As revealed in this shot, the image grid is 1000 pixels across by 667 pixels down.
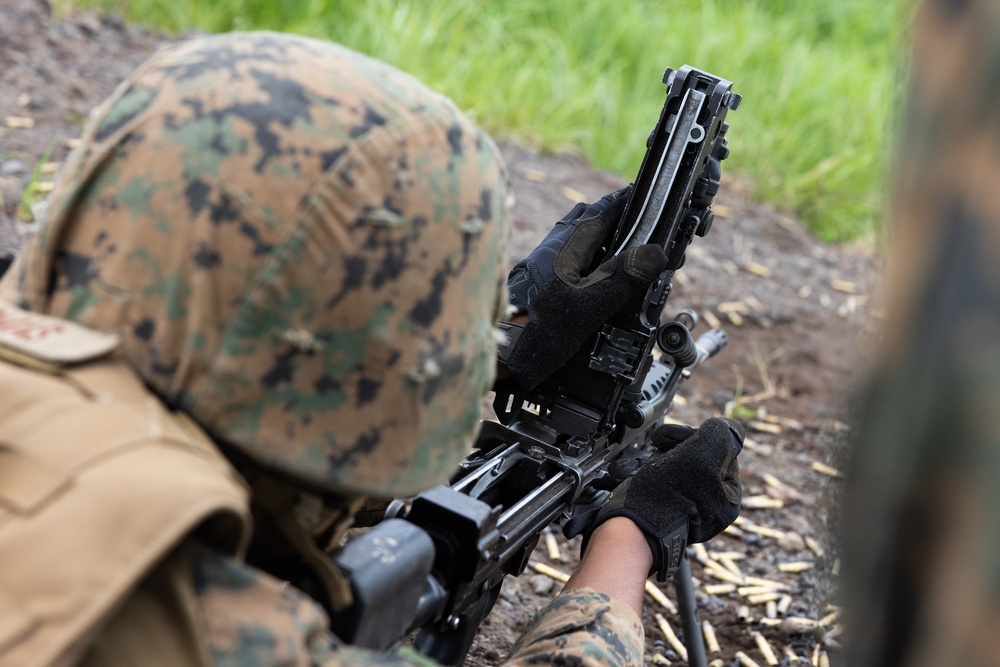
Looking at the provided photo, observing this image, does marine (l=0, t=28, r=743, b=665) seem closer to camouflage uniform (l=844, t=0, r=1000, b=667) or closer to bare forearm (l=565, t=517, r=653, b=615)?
bare forearm (l=565, t=517, r=653, b=615)

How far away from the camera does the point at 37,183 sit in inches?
170

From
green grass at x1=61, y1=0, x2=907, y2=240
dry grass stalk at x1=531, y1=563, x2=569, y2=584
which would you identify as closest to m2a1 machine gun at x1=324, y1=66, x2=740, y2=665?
dry grass stalk at x1=531, y1=563, x2=569, y2=584

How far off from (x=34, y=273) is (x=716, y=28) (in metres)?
7.66

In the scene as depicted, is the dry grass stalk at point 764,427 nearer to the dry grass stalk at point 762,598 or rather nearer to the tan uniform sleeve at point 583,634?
the dry grass stalk at point 762,598

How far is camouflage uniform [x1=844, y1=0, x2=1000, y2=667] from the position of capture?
51 cm

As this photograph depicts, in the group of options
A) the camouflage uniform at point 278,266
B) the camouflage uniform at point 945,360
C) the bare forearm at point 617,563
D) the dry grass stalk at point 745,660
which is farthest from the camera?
the dry grass stalk at point 745,660

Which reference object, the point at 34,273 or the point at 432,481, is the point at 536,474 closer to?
the point at 432,481

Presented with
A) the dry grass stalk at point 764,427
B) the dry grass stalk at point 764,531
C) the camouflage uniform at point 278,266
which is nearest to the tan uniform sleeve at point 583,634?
the camouflage uniform at point 278,266

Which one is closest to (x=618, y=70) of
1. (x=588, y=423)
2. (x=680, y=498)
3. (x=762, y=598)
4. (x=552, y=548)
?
(x=552, y=548)

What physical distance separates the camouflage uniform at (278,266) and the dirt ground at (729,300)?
4.49 ft

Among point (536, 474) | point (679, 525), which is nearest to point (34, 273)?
point (536, 474)

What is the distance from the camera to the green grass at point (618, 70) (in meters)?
6.40

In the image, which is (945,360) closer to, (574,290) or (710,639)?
(574,290)

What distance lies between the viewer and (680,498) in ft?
8.41
